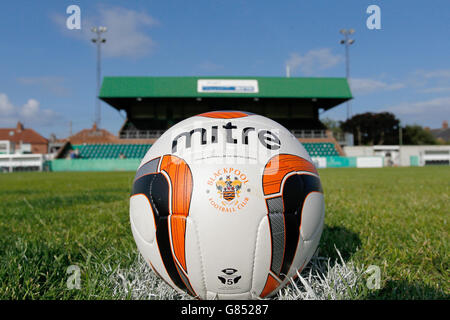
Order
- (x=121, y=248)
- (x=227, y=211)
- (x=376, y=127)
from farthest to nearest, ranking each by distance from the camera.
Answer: (x=376, y=127)
(x=121, y=248)
(x=227, y=211)

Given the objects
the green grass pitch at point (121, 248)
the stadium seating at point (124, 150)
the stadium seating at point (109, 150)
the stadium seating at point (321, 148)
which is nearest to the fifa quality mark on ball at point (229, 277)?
the green grass pitch at point (121, 248)

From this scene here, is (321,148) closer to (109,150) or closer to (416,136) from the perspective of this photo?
(109,150)

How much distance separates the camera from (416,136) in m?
55.8

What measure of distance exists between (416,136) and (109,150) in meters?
52.3

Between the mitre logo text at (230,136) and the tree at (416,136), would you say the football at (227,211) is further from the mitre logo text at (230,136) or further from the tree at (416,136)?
the tree at (416,136)

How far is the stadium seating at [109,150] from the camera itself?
29.9m

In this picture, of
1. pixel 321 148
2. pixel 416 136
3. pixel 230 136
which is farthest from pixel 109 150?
pixel 416 136

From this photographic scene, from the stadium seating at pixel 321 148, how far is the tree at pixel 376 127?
26.7m

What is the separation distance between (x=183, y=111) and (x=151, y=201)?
33.2 metres

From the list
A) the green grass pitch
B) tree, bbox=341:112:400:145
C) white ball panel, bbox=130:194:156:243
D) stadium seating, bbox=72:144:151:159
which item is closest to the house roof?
stadium seating, bbox=72:144:151:159

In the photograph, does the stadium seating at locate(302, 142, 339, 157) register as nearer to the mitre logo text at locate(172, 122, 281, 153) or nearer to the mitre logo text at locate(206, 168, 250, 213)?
the mitre logo text at locate(172, 122, 281, 153)
